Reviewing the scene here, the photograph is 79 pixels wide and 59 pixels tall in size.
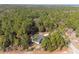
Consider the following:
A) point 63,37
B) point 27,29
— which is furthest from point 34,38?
point 63,37

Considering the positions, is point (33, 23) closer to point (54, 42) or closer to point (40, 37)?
point (40, 37)

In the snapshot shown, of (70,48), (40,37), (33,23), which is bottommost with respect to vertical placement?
(70,48)

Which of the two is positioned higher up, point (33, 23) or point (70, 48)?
point (33, 23)

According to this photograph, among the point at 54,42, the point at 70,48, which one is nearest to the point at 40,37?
the point at 54,42

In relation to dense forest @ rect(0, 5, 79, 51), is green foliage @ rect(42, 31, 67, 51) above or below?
below

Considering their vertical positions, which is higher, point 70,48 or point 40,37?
point 40,37

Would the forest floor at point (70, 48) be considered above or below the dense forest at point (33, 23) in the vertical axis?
below

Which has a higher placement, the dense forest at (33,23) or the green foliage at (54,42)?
the dense forest at (33,23)

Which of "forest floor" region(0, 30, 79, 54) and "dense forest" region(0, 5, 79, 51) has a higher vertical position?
"dense forest" region(0, 5, 79, 51)
